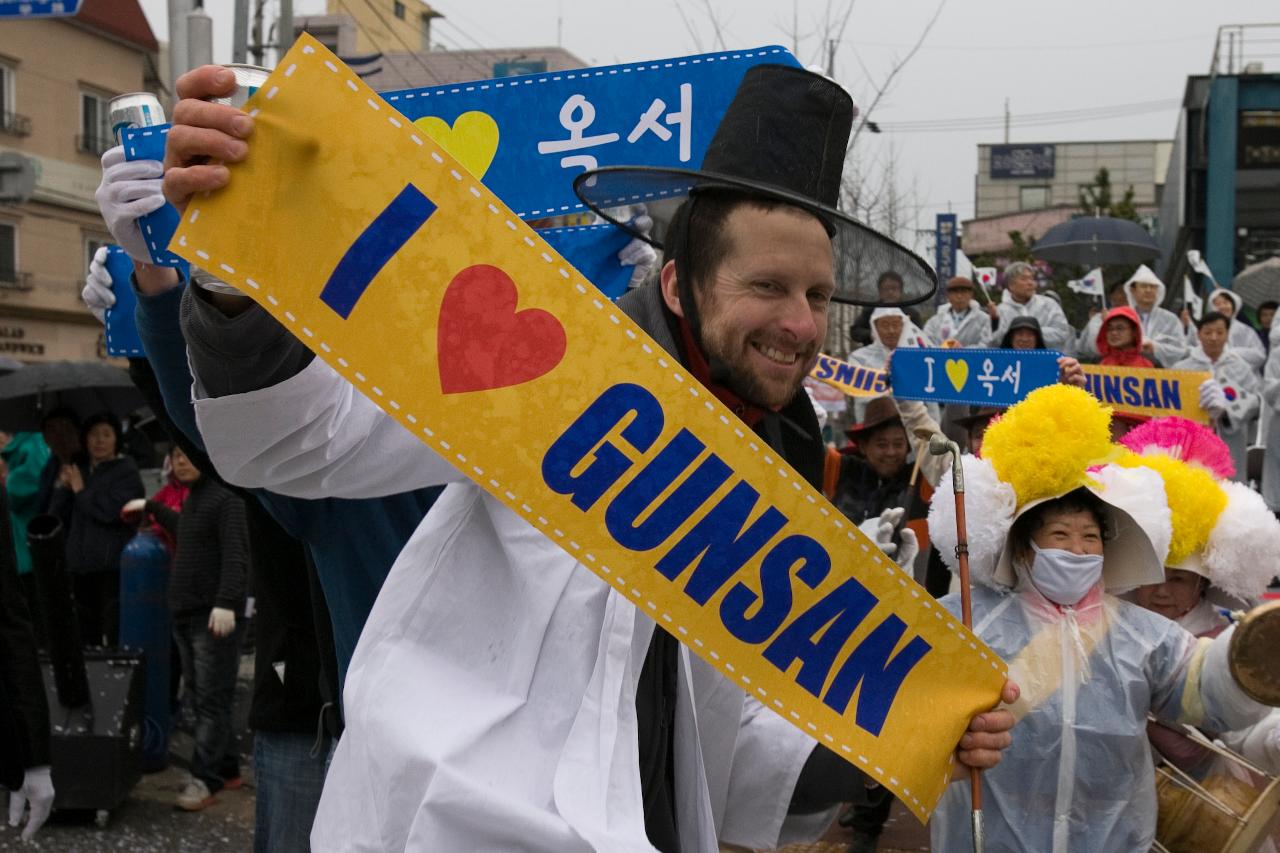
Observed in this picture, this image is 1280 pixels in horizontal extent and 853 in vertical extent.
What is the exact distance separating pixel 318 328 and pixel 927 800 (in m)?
1.17

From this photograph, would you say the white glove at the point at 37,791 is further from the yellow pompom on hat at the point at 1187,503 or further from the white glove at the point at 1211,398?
the white glove at the point at 1211,398

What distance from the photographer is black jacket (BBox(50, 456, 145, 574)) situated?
8109 mm

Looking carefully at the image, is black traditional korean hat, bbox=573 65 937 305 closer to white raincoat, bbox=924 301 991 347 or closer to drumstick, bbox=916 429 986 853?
drumstick, bbox=916 429 986 853

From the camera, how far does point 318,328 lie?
171cm

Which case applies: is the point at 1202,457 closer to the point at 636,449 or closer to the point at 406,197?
the point at 636,449

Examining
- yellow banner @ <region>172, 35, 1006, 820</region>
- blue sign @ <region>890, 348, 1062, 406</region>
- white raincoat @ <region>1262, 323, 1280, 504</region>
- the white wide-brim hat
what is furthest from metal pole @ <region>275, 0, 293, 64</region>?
yellow banner @ <region>172, 35, 1006, 820</region>

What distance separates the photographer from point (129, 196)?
2.01 metres

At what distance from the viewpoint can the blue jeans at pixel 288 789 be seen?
3.20 metres

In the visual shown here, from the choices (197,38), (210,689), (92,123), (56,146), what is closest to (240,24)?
(197,38)

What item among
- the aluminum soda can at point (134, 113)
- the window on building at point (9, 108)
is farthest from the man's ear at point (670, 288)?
the window on building at point (9, 108)

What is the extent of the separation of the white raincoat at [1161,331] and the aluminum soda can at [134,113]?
33.4ft

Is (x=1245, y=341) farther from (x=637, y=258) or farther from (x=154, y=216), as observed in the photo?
(x=154, y=216)

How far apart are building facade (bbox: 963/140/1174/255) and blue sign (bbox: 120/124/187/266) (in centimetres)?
8477

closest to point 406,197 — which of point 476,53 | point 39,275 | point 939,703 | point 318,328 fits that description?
point 318,328
